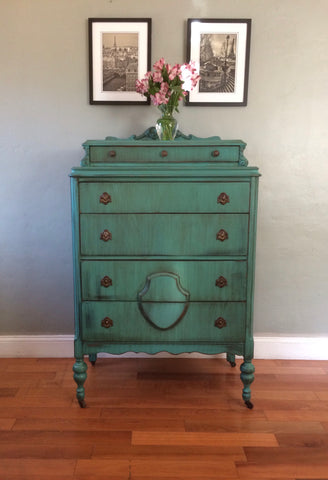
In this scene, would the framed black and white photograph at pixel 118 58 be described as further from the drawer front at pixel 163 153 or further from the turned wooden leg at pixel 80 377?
the turned wooden leg at pixel 80 377

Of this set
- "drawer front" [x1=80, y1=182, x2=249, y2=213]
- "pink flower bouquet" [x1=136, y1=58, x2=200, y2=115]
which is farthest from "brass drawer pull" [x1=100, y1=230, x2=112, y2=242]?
"pink flower bouquet" [x1=136, y1=58, x2=200, y2=115]

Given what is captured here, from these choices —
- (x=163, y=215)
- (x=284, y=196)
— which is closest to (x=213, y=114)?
(x=284, y=196)

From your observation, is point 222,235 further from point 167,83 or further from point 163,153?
point 167,83

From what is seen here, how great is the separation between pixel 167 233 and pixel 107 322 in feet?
1.88

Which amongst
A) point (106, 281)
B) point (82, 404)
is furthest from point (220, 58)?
point (82, 404)

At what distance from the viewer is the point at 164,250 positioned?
87.2 inches

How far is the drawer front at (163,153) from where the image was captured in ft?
7.63

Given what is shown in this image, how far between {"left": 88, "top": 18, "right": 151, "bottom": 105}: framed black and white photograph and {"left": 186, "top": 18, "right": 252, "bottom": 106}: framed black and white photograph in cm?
29

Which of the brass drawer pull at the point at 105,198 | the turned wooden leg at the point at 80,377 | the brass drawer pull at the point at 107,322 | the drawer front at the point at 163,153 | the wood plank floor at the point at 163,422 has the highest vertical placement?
the drawer front at the point at 163,153

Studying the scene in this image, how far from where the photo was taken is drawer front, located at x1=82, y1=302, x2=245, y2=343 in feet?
7.41

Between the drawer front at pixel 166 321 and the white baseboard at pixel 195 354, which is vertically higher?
the drawer front at pixel 166 321

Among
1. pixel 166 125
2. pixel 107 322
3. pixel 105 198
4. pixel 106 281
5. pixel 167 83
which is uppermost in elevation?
pixel 167 83

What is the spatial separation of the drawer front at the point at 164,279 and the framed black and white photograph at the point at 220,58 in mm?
1118

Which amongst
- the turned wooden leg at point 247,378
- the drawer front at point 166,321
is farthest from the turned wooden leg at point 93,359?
the turned wooden leg at point 247,378
